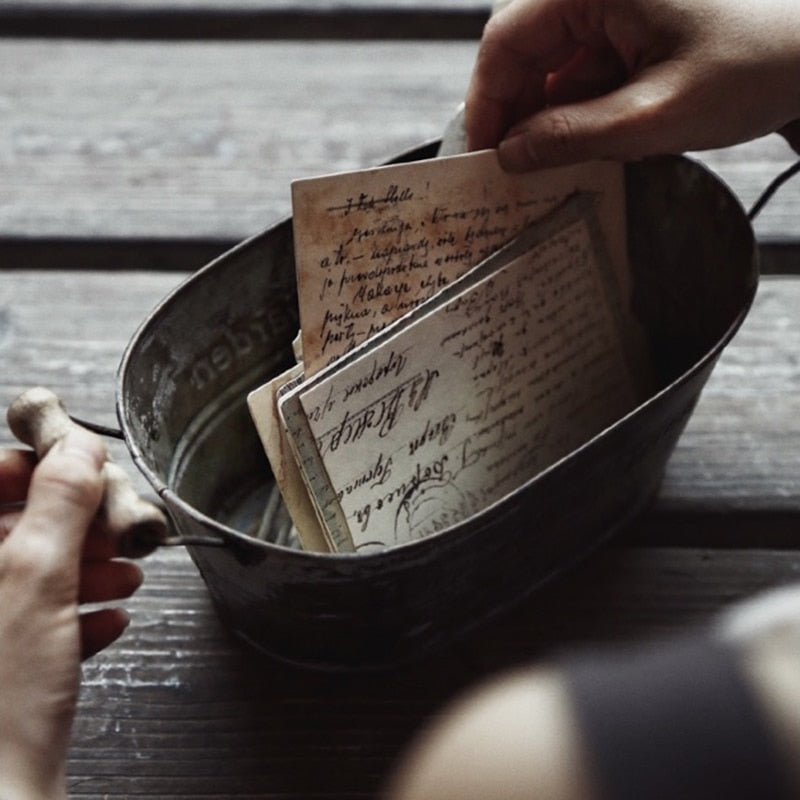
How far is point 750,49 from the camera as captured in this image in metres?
0.70

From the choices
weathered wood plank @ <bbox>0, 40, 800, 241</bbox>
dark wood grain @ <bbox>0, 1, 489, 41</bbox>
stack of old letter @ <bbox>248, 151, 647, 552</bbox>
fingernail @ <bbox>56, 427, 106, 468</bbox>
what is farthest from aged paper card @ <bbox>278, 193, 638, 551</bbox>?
dark wood grain @ <bbox>0, 1, 489, 41</bbox>

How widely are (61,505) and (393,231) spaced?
281 millimetres

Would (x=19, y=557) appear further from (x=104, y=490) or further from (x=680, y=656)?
(x=680, y=656)

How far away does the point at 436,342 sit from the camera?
2.34ft

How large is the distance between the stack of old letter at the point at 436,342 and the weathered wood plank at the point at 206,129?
272 millimetres

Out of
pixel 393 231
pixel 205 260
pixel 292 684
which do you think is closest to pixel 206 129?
pixel 205 260

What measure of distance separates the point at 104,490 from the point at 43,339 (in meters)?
0.39

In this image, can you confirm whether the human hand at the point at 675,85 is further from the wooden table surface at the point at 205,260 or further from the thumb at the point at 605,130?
the wooden table surface at the point at 205,260

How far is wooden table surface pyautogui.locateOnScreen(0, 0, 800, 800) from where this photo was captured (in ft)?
2.23

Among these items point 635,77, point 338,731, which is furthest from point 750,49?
point 338,731

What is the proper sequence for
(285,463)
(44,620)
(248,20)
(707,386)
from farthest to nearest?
(248,20), (707,386), (285,463), (44,620)

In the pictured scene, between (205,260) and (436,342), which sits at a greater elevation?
(205,260)

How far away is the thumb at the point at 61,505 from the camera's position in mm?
517

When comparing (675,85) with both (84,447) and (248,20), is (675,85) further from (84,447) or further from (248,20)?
(248,20)
